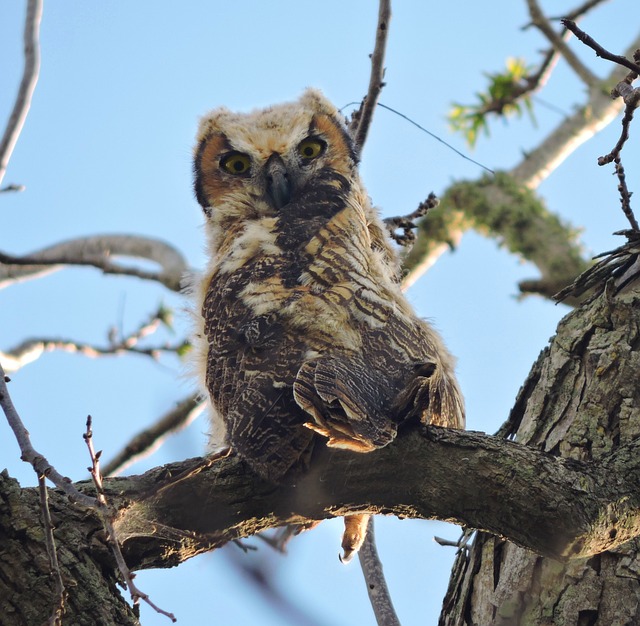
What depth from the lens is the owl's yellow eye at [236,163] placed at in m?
3.40

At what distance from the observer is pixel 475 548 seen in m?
2.53

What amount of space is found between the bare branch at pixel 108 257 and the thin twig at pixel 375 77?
128cm

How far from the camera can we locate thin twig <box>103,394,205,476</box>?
14.4 ft

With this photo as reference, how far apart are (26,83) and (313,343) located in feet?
5.64

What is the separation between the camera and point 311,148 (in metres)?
3.43

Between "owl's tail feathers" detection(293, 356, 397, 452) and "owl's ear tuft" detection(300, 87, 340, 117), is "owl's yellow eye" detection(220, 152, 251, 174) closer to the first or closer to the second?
"owl's ear tuft" detection(300, 87, 340, 117)

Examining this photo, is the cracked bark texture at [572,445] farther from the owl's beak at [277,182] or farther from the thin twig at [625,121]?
the owl's beak at [277,182]

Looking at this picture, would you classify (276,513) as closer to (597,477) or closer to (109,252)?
(597,477)

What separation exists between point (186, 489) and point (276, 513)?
9.6 inches

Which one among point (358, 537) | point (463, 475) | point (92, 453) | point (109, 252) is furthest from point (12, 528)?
point (109, 252)

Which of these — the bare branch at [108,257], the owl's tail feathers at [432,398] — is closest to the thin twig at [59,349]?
the bare branch at [108,257]

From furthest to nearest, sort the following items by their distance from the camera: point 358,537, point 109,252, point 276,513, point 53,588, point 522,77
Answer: point 522,77 → point 109,252 → point 358,537 → point 276,513 → point 53,588

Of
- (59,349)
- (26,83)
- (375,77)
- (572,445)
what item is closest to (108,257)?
(59,349)

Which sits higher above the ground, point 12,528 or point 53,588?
point 12,528
